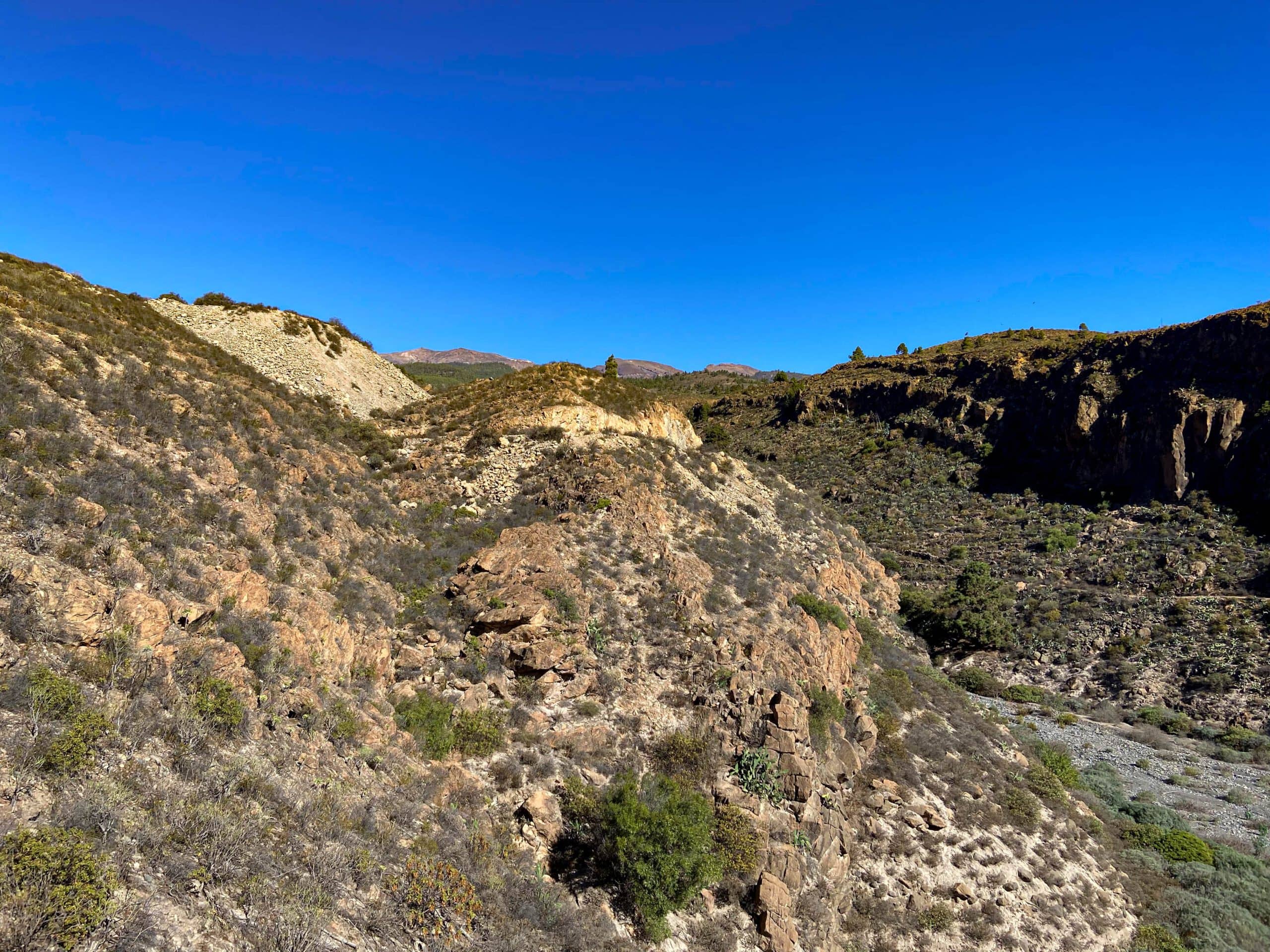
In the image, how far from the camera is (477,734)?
11031 mm

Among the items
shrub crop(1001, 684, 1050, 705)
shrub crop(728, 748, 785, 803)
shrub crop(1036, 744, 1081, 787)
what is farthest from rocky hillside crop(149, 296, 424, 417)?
shrub crop(1001, 684, 1050, 705)

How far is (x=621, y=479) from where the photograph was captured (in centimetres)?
2014

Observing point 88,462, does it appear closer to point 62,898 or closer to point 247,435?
point 247,435

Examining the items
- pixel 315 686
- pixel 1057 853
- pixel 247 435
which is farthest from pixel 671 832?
pixel 247 435

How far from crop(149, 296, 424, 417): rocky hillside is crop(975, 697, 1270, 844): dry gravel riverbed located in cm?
3152

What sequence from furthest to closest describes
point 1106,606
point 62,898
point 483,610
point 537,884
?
point 1106,606
point 483,610
point 537,884
point 62,898

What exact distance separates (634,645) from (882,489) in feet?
135

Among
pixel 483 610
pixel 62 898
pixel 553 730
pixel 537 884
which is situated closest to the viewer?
pixel 62 898

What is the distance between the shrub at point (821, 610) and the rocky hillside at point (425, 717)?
23 centimetres

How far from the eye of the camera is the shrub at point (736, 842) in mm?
10227

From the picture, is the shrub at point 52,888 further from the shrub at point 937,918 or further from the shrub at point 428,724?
the shrub at point 937,918

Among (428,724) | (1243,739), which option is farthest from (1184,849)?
(428,724)

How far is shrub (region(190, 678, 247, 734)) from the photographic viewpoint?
7.58 m

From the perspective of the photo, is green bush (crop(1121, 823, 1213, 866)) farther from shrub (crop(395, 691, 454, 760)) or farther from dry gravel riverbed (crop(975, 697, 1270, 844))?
shrub (crop(395, 691, 454, 760))
